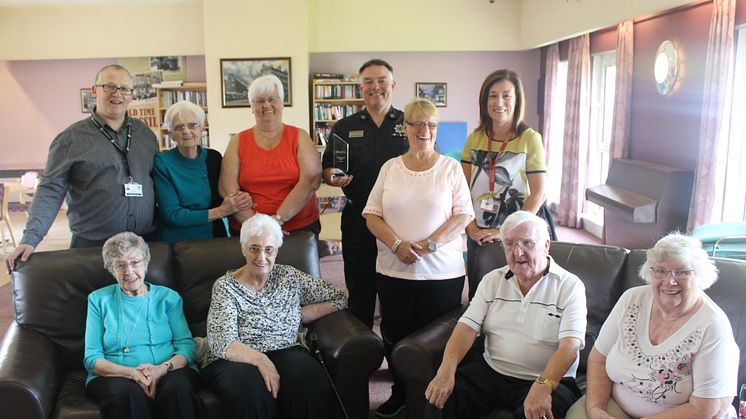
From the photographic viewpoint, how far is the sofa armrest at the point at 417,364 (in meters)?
2.31

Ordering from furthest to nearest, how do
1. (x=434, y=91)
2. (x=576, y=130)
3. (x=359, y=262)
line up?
(x=434, y=91)
(x=576, y=130)
(x=359, y=262)

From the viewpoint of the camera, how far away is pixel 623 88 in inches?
244

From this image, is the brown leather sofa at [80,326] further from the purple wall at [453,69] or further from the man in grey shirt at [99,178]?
the purple wall at [453,69]

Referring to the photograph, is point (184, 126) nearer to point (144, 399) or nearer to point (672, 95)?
point (144, 399)

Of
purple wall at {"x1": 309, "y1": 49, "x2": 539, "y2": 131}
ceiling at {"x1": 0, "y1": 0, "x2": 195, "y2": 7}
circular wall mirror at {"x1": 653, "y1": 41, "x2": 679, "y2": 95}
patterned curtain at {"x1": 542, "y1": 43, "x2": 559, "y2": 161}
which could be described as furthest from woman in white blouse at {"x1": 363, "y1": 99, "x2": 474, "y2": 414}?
ceiling at {"x1": 0, "y1": 0, "x2": 195, "y2": 7}

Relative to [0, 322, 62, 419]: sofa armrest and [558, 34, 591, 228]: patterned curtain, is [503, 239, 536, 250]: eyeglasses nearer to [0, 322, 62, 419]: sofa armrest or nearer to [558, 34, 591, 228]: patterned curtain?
[0, 322, 62, 419]: sofa armrest

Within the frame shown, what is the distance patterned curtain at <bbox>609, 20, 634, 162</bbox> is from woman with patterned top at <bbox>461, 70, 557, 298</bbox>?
3.81m

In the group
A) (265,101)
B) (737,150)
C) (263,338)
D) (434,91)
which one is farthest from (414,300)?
(434,91)

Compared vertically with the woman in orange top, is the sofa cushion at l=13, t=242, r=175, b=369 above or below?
below

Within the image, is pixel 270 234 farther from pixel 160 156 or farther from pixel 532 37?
pixel 532 37

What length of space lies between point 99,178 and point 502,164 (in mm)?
1874

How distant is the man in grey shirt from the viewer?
269 cm

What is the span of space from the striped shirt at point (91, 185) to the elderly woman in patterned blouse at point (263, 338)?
64 cm

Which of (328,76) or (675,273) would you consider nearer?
(675,273)
